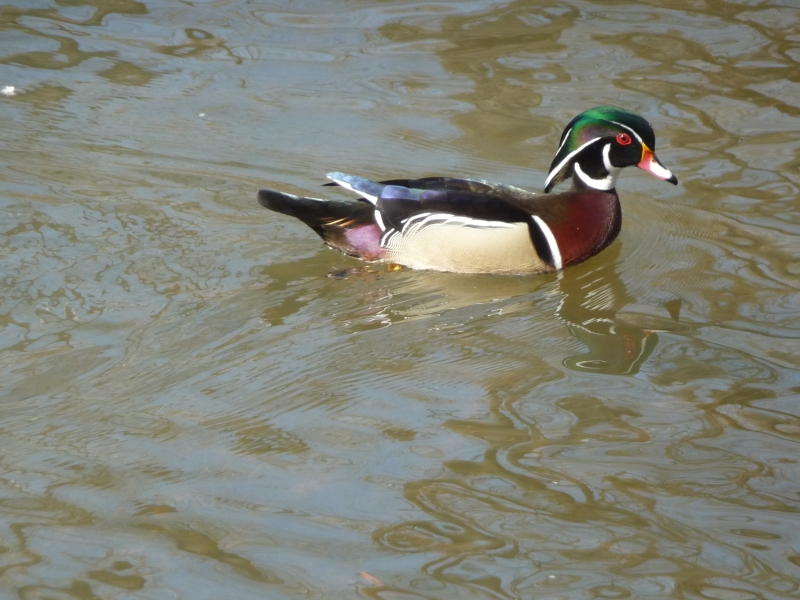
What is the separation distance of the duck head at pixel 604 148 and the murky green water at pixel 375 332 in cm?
42

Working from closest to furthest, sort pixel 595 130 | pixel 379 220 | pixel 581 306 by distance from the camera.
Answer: pixel 581 306, pixel 379 220, pixel 595 130

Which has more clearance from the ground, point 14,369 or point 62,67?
point 62,67

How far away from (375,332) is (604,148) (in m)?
1.73

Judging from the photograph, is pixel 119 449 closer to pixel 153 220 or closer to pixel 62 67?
pixel 153 220

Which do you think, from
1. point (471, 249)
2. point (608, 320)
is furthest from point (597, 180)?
point (608, 320)

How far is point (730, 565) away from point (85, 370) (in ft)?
8.36

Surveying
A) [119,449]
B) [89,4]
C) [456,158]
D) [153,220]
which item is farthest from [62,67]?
[119,449]

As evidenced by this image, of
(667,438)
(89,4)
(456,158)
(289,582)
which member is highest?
(89,4)

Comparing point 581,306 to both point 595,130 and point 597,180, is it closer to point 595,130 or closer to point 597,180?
point 597,180

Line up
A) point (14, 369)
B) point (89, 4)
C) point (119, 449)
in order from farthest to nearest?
point (89, 4)
point (14, 369)
point (119, 449)

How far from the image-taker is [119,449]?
12.3 ft

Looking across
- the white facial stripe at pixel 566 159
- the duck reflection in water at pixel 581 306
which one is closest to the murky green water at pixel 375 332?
the duck reflection in water at pixel 581 306

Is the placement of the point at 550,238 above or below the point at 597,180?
below

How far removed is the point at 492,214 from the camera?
5219mm
